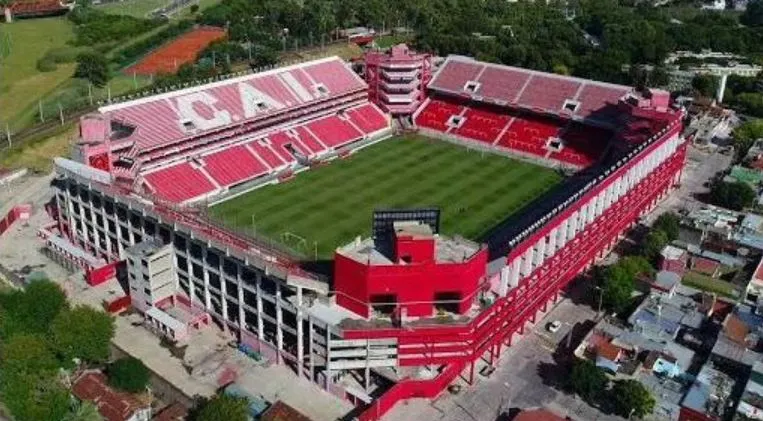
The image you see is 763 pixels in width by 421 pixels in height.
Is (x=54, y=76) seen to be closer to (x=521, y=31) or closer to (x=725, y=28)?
(x=521, y=31)

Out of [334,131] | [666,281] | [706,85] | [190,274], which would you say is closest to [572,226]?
[666,281]

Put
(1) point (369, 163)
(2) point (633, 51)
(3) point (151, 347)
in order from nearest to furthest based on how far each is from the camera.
Answer: (3) point (151, 347)
(1) point (369, 163)
(2) point (633, 51)

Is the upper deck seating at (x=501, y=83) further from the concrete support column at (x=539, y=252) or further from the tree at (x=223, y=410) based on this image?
the tree at (x=223, y=410)

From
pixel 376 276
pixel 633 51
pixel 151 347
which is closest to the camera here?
pixel 376 276

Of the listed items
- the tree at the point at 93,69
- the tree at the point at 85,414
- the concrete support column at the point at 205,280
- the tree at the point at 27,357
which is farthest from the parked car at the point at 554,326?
the tree at the point at 93,69

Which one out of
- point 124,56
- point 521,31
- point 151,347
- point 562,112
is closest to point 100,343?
point 151,347

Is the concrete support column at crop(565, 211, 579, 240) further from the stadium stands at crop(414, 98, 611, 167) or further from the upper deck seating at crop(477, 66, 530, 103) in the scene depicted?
the upper deck seating at crop(477, 66, 530, 103)
